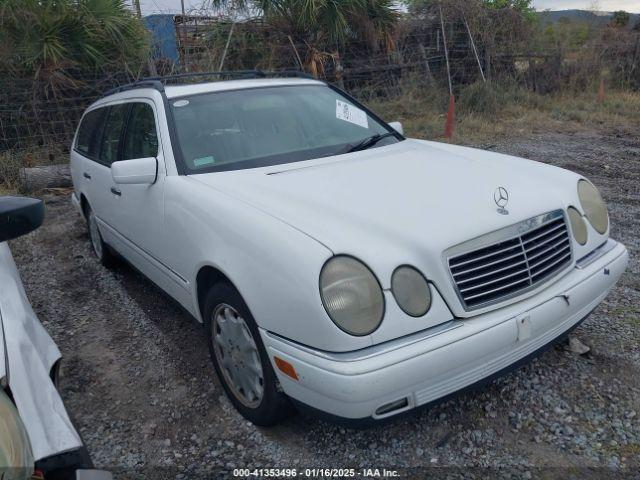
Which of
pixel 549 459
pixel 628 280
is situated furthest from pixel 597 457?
pixel 628 280

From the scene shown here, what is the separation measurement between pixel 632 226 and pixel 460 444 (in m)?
3.50

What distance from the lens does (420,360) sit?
82.3 inches

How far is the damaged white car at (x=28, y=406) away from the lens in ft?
4.74

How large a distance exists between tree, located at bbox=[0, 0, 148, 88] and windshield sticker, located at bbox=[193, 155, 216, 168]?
6.65 m

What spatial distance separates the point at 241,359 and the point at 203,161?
1176mm

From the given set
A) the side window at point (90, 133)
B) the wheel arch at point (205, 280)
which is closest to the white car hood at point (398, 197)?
the wheel arch at point (205, 280)

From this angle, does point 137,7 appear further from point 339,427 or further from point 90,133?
point 339,427

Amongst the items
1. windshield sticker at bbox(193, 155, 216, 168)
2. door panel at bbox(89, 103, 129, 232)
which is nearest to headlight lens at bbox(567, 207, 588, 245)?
windshield sticker at bbox(193, 155, 216, 168)

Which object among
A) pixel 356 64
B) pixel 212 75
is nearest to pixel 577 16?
pixel 356 64

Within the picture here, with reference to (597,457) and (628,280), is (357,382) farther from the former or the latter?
(628,280)

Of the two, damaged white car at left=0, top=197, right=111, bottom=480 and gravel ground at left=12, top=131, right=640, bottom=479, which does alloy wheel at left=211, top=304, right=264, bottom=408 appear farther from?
damaged white car at left=0, top=197, right=111, bottom=480

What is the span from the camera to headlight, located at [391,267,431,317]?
217 centimetres

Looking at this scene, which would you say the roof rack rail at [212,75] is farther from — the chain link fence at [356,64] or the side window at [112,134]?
the chain link fence at [356,64]

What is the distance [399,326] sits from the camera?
2.14m
